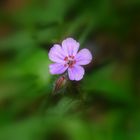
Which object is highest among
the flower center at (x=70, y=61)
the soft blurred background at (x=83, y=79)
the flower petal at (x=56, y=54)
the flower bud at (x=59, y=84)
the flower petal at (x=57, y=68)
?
the soft blurred background at (x=83, y=79)

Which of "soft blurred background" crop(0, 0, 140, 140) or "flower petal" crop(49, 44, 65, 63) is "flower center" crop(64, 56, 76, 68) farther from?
"soft blurred background" crop(0, 0, 140, 140)

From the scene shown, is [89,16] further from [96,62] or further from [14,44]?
[14,44]

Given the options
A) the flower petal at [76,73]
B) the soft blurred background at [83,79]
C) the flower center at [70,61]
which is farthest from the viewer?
the soft blurred background at [83,79]

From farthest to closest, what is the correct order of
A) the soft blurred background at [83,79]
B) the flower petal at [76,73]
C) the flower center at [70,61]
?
1. the soft blurred background at [83,79]
2. the flower center at [70,61]
3. the flower petal at [76,73]

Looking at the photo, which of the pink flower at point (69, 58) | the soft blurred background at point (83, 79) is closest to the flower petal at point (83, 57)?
the pink flower at point (69, 58)

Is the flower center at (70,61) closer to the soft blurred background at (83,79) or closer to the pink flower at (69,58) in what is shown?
the pink flower at (69,58)

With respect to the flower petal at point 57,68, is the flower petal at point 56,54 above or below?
above

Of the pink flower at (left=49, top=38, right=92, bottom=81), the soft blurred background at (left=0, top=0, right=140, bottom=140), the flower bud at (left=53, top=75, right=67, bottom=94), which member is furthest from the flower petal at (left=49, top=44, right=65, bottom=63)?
the soft blurred background at (left=0, top=0, right=140, bottom=140)
